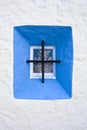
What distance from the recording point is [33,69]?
6.56ft

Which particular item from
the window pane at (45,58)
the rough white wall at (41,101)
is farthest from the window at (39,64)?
the rough white wall at (41,101)

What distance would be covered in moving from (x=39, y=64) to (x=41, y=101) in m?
0.35

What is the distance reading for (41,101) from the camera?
1885mm

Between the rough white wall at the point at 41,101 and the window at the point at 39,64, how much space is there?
22 centimetres

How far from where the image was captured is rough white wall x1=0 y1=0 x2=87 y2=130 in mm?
1847

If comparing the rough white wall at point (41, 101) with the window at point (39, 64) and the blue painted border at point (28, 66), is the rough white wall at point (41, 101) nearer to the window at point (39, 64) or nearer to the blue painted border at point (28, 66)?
the blue painted border at point (28, 66)

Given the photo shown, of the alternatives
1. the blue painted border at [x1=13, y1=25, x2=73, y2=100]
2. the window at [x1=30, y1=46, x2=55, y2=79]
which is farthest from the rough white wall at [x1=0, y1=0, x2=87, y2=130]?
the window at [x1=30, y1=46, x2=55, y2=79]

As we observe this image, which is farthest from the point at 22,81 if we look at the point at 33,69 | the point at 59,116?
the point at 59,116

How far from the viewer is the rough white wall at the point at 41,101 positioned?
1847 millimetres

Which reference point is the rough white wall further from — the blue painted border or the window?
the window

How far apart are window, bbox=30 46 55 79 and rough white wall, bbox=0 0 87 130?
221 millimetres

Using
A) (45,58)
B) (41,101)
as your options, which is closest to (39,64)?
(45,58)

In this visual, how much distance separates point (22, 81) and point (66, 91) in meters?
0.42

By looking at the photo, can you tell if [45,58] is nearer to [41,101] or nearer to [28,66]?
[28,66]
